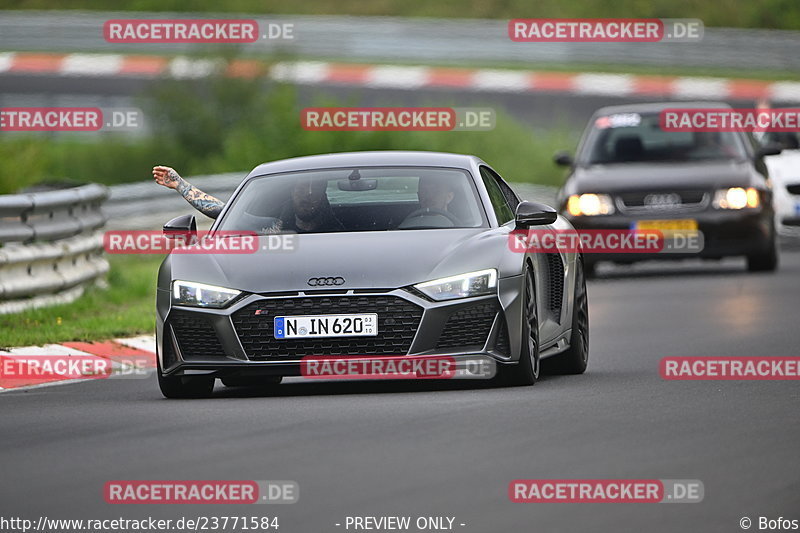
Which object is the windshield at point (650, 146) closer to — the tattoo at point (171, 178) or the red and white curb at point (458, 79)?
the tattoo at point (171, 178)

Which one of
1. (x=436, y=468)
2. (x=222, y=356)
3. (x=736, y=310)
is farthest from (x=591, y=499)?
(x=736, y=310)

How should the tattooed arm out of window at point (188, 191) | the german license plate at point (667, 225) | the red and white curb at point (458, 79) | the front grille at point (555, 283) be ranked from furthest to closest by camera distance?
the red and white curb at point (458, 79) → the german license plate at point (667, 225) → the tattooed arm out of window at point (188, 191) → the front grille at point (555, 283)

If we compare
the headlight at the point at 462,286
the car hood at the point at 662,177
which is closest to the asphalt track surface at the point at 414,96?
the car hood at the point at 662,177

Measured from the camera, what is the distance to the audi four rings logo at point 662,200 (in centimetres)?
2088

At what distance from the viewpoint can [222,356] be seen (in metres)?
10.5

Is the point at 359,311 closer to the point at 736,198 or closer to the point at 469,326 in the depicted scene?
the point at 469,326

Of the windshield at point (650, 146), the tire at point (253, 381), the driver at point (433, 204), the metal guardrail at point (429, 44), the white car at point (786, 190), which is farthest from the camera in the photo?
the metal guardrail at point (429, 44)

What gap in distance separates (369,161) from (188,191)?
4.79ft

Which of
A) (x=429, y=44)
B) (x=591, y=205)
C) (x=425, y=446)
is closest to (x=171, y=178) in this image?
(x=425, y=446)

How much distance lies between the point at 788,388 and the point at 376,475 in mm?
3692

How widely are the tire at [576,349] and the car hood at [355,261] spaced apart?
1334mm

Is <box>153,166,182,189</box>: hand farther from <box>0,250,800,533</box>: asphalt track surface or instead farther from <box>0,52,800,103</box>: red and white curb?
<box>0,52,800,103</box>: red and white curb

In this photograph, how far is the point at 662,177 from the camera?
829 inches

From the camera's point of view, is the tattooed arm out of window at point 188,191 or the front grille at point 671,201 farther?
the front grille at point 671,201
